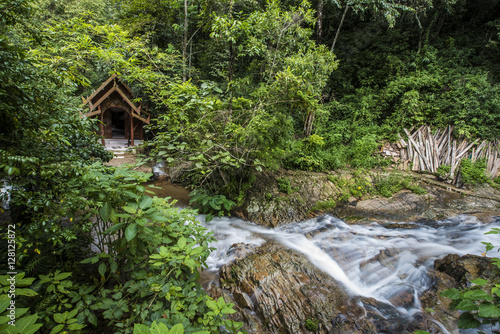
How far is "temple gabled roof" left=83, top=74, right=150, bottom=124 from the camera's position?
30.8 feet

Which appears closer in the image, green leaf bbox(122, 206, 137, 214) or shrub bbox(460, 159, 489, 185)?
green leaf bbox(122, 206, 137, 214)

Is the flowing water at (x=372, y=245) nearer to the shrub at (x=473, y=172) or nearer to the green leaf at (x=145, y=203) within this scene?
the shrub at (x=473, y=172)

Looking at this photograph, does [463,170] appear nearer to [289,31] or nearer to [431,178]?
[431,178]

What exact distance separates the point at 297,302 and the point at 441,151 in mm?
9225

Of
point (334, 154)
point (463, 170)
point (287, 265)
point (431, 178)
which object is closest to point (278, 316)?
point (287, 265)

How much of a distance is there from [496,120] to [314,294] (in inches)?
413

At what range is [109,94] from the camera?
960 centimetres

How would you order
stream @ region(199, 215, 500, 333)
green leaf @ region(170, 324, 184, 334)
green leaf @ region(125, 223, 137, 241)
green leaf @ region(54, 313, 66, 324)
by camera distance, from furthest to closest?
stream @ region(199, 215, 500, 333) < green leaf @ region(125, 223, 137, 241) < green leaf @ region(54, 313, 66, 324) < green leaf @ region(170, 324, 184, 334)

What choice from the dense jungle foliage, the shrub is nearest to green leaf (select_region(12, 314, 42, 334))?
the dense jungle foliage

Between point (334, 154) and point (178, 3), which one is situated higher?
point (178, 3)

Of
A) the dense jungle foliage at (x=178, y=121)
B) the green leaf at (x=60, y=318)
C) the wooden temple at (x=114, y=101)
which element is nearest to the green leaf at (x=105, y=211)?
the dense jungle foliage at (x=178, y=121)

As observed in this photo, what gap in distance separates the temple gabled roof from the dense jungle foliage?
1121 mm

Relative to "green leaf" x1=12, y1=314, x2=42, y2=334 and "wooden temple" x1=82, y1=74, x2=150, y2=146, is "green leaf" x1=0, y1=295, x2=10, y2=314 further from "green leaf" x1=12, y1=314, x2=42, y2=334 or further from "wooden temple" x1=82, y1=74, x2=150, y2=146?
"wooden temple" x1=82, y1=74, x2=150, y2=146

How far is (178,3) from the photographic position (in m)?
8.73
